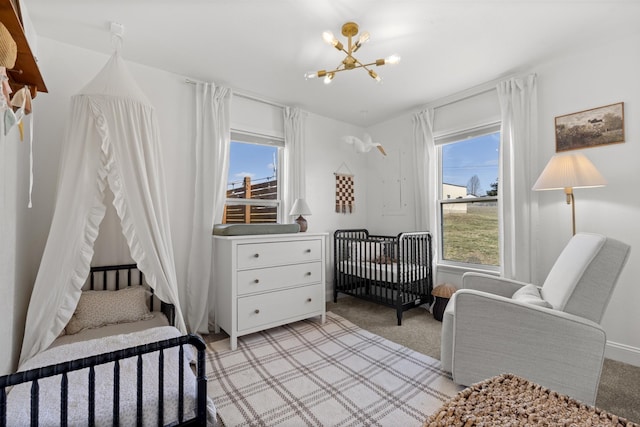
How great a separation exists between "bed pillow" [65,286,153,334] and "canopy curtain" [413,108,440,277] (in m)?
3.02

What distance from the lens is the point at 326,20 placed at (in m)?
1.98

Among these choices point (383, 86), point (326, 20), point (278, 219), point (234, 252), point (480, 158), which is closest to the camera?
point (326, 20)

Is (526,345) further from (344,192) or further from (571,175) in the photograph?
(344,192)

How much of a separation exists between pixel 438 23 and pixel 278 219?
249cm

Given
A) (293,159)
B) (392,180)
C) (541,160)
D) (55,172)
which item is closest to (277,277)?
(293,159)

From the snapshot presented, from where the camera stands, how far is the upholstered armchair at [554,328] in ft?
4.91

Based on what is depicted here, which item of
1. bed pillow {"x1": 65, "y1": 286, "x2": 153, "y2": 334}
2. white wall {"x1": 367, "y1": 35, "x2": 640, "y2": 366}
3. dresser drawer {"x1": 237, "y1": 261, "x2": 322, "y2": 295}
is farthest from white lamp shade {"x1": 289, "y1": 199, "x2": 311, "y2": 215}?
white wall {"x1": 367, "y1": 35, "x2": 640, "y2": 366}

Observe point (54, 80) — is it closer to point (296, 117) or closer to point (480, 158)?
point (296, 117)

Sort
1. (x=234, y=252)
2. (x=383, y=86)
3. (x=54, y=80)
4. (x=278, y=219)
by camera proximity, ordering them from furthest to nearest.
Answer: (x=278, y=219) → (x=383, y=86) → (x=234, y=252) → (x=54, y=80)

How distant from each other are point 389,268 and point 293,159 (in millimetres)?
1750

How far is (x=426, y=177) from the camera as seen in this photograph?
3.43m

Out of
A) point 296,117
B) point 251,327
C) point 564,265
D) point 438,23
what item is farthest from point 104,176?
point 564,265

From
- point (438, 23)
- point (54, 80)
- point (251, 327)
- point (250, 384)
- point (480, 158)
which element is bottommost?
point (250, 384)

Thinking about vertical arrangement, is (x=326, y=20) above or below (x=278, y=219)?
above
